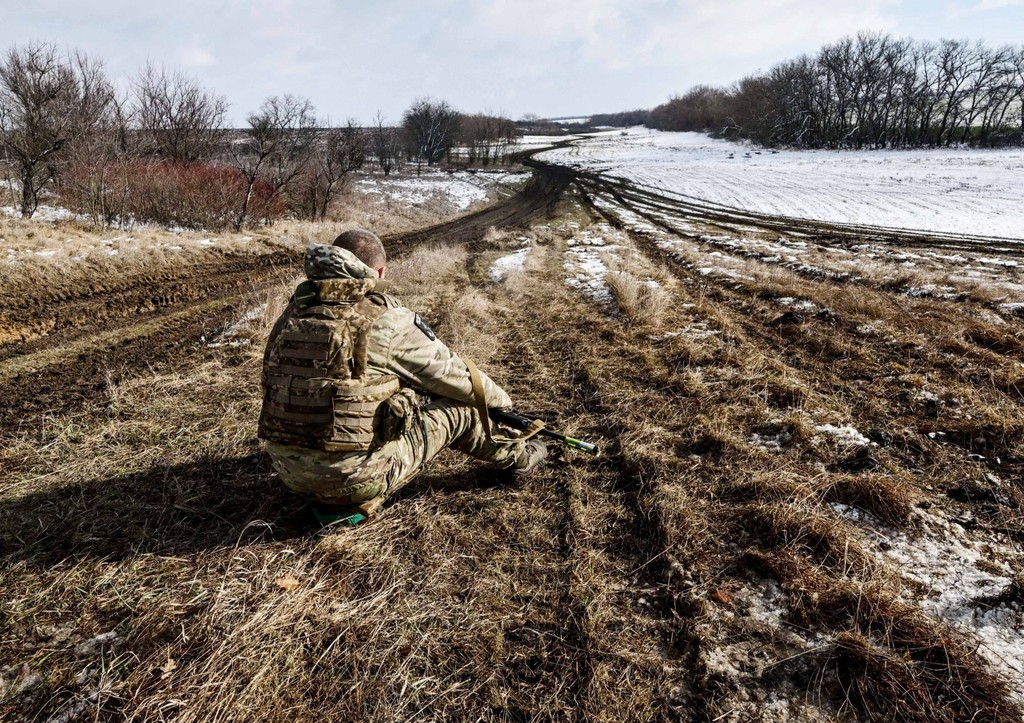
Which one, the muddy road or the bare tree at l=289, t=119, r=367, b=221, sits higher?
the bare tree at l=289, t=119, r=367, b=221

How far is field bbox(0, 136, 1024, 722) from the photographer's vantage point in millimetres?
1959

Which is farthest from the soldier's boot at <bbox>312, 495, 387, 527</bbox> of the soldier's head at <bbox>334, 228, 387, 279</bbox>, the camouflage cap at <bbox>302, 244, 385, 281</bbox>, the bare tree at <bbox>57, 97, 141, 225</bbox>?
the bare tree at <bbox>57, 97, 141, 225</bbox>

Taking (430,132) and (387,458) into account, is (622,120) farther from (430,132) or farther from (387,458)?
(387,458)

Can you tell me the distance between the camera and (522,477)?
338cm

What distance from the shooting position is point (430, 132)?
57.3m

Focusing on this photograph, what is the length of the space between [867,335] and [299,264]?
41.1ft

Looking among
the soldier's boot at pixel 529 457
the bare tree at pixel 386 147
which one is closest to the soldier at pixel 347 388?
the soldier's boot at pixel 529 457

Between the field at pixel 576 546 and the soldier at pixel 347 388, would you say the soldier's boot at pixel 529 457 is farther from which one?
the soldier at pixel 347 388

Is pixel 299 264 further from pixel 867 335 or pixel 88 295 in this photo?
pixel 867 335

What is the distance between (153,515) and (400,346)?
187cm

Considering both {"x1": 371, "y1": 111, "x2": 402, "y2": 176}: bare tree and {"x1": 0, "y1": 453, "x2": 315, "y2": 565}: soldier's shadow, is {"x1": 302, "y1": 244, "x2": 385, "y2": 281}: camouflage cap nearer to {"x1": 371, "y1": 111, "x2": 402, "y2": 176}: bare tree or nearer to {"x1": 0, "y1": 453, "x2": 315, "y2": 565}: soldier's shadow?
{"x1": 0, "y1": 453, "x2": 315, "y2": 565}: soldier's shadow

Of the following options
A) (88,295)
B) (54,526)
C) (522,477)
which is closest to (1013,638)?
(522,477)

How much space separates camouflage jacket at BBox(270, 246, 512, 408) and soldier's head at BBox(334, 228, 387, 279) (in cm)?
29

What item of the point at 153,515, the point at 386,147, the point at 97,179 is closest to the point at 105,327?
the point at 153,515
